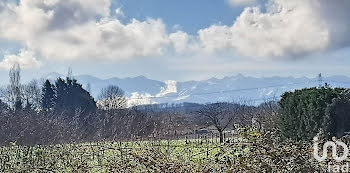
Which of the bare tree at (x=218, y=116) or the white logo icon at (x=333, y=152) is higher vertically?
the bare tree at (x=218, y=116)

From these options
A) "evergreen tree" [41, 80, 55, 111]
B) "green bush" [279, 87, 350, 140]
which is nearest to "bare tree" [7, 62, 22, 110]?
"evergreen tree" [41, 80, 55, 111]

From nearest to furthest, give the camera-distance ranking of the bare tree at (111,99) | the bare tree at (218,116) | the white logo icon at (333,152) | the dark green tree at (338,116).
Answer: the white logo icon at (333,152)
the dark green tree at (338,116)
the bare tree at (218,116)
the bare tree at (111,99)

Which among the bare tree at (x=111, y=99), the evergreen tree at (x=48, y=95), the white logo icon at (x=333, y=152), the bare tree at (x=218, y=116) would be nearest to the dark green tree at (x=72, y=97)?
the evergreen tree at (x=48, y=95)

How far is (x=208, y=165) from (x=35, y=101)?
3113 centimetres

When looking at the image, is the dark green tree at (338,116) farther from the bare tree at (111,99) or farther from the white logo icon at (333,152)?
the bare tree at (111,99)

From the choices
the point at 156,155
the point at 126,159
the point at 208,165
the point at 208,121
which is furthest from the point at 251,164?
the point at 208,121

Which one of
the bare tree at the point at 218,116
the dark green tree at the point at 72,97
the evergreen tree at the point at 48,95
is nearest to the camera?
the bare tree at the point at 218,116

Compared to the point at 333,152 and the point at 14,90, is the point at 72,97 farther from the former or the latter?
the point at 333,152

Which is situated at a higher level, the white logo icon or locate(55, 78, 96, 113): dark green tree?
locate(55, 78, 96, 113): dark green tree

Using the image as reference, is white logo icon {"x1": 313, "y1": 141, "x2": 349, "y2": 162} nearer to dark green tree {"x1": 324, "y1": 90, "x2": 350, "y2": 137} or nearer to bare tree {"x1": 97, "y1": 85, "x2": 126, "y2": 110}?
dark green tree {"x1": 324, "y1": 90, "x2": 350, "y2": 137}

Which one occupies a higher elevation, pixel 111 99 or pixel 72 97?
pixel 111 99

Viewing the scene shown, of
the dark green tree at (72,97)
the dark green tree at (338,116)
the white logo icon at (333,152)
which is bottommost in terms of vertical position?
the white logo icon at (333,152)

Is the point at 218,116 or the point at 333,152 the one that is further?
the point at 218,116

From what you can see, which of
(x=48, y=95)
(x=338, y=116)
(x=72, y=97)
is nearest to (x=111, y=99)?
(x=72, y=97)
